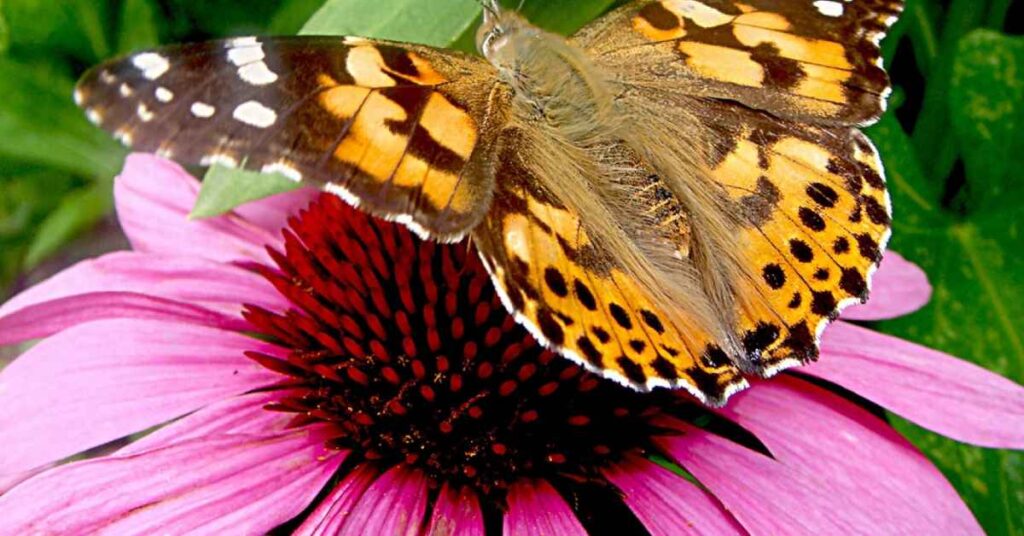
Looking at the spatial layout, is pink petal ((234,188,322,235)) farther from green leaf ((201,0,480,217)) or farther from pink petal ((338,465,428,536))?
pink petal ((338,465,428,536))

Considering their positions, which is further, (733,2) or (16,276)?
(16,276)

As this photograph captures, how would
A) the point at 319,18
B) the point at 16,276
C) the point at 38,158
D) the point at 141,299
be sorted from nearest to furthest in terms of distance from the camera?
the point at 319,18 < the point at 141,299 < the point at 38,158 < the point at 16,276

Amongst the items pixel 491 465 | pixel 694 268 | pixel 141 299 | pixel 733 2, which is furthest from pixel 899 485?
pixel 141 299

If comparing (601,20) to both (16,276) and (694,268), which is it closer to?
(694,268)

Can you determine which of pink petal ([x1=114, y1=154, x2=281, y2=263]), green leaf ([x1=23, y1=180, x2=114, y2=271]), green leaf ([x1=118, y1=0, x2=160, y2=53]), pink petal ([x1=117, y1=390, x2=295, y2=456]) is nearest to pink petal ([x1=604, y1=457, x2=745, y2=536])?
pink petal ([x1=117, y1=390, x2=295, y2=456])

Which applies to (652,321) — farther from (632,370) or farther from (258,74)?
(258,74)

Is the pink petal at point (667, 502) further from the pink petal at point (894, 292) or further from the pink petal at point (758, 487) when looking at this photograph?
the pink petal at point (894, 292)

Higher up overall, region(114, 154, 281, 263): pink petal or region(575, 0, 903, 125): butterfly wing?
region(114, 154, 281, 263): pink petal
